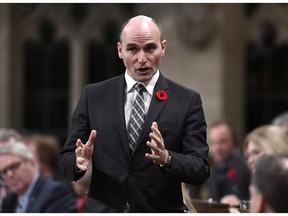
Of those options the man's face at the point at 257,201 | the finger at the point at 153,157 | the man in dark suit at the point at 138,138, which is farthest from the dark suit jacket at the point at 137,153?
the man's face at the point at 257,201

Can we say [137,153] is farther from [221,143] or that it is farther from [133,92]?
[221,143]

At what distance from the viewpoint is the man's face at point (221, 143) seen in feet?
26.5

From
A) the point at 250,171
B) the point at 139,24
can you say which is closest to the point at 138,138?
the point at 139,24

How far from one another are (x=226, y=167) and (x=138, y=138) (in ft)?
15.4

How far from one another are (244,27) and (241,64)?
0.52 m

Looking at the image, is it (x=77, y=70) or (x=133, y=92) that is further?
(x=77, y=70)

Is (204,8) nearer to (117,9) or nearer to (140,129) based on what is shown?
(117,9)

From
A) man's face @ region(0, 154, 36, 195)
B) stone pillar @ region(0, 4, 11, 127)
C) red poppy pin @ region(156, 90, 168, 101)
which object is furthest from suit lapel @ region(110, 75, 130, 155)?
stone pillar @ region(0, 4, 11, 127)

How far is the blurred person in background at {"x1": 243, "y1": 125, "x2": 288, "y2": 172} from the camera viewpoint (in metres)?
4.73

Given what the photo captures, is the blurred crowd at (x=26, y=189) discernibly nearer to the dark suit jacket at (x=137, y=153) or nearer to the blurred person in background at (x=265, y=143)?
the blurred person in background at (x=265, y=143)

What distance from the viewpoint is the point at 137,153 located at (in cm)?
312

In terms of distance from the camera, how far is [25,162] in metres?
5.60

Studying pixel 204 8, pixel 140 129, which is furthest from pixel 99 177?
pixel 204 8

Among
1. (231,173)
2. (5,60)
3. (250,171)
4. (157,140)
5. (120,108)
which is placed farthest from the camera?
(5,60)
